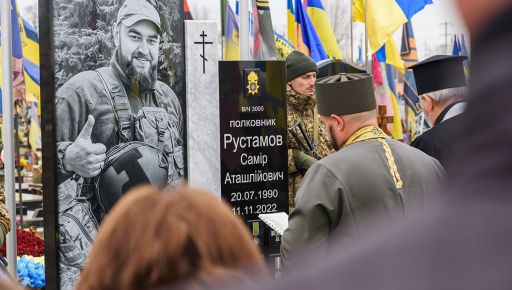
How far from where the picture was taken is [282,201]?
6113 millimetres

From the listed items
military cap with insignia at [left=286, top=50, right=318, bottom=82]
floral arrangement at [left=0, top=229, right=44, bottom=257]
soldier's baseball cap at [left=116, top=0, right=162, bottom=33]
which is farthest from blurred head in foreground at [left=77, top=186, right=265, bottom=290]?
floral arrangement at [left=0, top=229, right=44, bottom=257]

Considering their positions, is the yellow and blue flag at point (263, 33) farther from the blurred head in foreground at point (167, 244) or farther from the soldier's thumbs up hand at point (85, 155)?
the blurred head in foreground at point (167, 244)

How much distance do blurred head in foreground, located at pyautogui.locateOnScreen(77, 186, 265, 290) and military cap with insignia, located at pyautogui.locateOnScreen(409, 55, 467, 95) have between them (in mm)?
5301

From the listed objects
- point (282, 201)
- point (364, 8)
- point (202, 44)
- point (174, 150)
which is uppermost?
point (364, 8)

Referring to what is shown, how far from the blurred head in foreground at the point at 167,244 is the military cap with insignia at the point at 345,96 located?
2.91 meters

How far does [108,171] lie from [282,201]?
1.44 metres

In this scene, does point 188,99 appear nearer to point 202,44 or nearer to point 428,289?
point 202,44

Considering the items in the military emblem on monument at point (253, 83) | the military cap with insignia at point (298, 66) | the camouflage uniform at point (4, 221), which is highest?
the military cap with insignia at point (298, 66)

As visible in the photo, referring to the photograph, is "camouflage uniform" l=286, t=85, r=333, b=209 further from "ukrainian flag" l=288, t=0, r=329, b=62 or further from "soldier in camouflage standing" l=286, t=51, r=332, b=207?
"ukrainian flag" l=288, t=0, r=329, b=62

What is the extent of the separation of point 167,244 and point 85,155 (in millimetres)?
3823

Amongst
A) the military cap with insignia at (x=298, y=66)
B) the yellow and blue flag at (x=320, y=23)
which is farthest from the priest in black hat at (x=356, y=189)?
the yellow and blue flag at (x=320, y=23)

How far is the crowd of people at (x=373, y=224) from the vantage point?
466 mm

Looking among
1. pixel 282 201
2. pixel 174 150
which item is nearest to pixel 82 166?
pixel 174 150

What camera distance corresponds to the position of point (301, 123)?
6.87m
